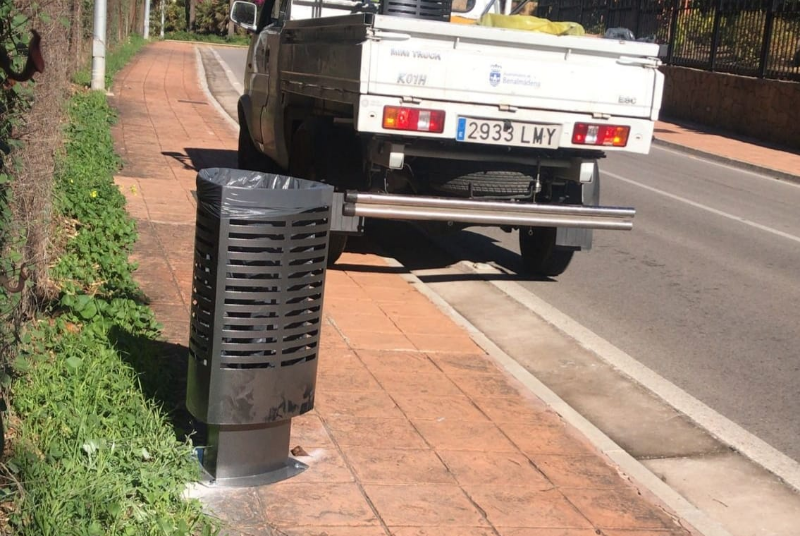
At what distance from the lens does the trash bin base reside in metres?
4.19

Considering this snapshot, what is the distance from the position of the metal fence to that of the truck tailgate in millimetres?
12264

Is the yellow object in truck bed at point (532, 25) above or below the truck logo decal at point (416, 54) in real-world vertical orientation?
above

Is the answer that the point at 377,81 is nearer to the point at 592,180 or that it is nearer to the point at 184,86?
the point at 592,180

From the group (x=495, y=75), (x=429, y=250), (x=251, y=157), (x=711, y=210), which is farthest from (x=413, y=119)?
(x=711, y=210)

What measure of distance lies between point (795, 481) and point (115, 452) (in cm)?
323

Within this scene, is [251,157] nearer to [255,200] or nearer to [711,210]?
[711,210]

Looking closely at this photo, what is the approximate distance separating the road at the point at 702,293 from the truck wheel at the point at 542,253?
6.3 inches

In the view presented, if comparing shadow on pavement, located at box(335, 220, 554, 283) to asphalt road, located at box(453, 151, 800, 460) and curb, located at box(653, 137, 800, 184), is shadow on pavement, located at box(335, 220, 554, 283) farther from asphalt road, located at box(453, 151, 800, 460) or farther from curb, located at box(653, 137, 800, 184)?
curb, located at box(653, 137, 800, 184)

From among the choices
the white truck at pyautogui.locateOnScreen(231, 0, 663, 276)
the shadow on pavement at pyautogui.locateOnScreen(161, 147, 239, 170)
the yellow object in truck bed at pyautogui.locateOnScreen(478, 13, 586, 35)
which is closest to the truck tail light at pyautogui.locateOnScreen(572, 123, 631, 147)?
the white truck at pyautogui.locateOnScreen(231, 0, 663, 276)

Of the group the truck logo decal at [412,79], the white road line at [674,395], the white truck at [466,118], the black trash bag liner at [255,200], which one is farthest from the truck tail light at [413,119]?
the black trash bag liner at [255,200]

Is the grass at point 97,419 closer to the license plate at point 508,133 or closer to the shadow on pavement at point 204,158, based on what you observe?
the license plate at point 508,133

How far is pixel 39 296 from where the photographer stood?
5.83m

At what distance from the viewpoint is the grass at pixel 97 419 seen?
364cm

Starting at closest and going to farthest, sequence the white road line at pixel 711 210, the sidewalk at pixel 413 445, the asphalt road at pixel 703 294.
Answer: the sidewalk at pixel 413 445 < the asphalt road at pixel 703 294 < the white road line at pixel 711 210
